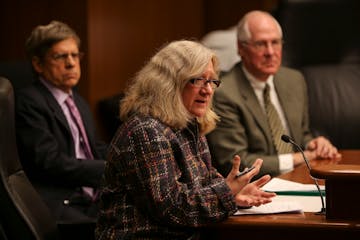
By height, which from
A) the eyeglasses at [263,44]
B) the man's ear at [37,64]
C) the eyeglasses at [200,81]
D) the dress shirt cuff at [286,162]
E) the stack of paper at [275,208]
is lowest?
the dress shirt cuff at [286,162]

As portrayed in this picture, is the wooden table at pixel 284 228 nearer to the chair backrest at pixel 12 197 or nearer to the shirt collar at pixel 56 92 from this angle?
the chair backrest at pixel 12 197

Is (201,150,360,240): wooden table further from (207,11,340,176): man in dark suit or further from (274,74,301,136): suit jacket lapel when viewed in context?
(274,74,301,136): suit jacket lapel

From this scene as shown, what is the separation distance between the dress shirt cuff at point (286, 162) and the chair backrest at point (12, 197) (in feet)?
4.62

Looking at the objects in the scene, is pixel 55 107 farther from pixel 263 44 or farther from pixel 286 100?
pixel 286 100

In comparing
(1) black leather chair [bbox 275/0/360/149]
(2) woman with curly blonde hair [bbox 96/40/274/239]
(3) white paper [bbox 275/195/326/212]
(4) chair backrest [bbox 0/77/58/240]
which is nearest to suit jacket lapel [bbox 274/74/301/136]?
(1) black leather chair [bbox 275/0/360/149]

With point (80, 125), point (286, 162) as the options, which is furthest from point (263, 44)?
point (80, 125)

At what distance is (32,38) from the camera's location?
3.71 metres

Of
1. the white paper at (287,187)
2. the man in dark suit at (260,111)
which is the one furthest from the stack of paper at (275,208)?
the man in dark suit at (260,111)

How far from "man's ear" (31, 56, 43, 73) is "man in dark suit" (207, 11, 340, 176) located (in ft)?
2.74

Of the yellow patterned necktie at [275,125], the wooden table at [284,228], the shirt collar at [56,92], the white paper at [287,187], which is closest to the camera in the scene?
the wooden table at [284,228]

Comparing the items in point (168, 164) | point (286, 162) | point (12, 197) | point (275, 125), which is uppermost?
point (168, 164)

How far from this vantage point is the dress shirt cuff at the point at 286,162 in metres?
3.74

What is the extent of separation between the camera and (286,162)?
375 centimetres

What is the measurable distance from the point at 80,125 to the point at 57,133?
0.69ft
